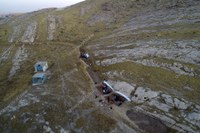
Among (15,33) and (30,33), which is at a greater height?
(30,33)

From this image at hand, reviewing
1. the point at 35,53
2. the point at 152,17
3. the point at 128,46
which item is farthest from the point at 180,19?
the point at 35,53

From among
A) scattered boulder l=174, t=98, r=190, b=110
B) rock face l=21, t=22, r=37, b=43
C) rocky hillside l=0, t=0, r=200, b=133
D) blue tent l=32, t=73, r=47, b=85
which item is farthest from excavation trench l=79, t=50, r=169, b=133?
rock face l=21, t=22, r=37, b=43

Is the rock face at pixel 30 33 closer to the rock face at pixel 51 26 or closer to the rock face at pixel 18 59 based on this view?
the rock face at pixel 51 26

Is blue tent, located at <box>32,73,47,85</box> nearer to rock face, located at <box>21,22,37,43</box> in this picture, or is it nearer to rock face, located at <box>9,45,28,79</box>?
rock face, located at <box>9,45,28,79</box>

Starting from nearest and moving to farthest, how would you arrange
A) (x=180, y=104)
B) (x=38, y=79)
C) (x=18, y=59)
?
1. (x=180, y=104)
2. (x=38, y=79)
3. (x=18, y=59)

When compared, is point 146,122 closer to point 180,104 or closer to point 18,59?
point 180,104

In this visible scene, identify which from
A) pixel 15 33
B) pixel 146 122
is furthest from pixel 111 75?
pixel 15 33

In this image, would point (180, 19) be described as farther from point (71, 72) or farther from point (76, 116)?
point (76, 116)

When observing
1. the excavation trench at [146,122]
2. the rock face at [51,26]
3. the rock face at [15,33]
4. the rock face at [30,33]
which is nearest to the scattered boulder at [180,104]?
the excavation trench at [146,122]
